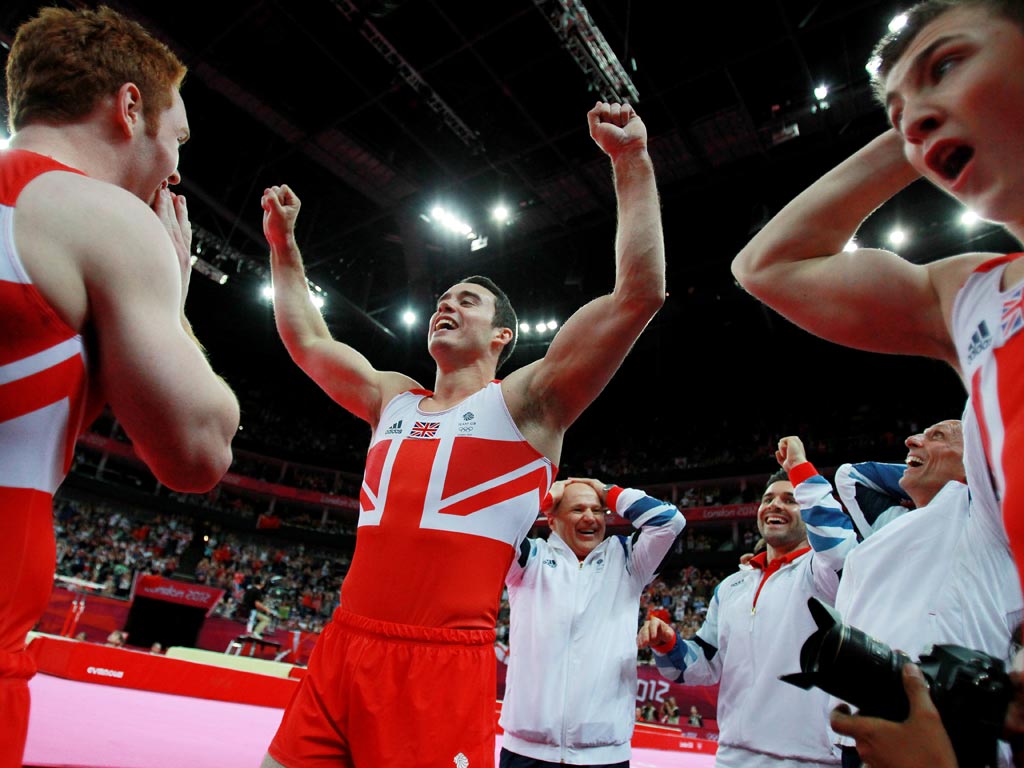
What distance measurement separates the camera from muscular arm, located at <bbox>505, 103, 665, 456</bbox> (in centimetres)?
194

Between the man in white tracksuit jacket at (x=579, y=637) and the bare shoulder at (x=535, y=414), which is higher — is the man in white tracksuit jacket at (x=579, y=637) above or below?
below

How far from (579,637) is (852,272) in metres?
2.27

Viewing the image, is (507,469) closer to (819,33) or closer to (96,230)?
(96,230)

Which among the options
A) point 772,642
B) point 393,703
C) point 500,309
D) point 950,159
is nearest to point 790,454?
point 772,642

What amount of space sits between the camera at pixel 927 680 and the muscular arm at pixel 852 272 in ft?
1.66

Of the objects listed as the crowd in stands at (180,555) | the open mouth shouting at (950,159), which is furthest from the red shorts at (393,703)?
the crowd in stands at (180,555)

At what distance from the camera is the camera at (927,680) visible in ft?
2.40

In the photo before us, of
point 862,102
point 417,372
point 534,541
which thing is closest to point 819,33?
point 862,102

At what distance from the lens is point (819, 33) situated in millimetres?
10312

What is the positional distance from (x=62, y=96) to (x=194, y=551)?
24457 mm

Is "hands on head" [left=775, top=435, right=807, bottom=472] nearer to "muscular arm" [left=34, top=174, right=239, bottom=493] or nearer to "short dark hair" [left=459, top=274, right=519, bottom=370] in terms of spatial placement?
"short dark hair" [left=459, top=274, right=519, bottom=370]

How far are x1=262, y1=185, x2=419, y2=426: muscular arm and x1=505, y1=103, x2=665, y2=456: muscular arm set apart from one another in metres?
0.61

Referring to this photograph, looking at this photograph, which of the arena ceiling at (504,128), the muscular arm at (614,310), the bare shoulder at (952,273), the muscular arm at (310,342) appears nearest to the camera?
the bare shoulder at (952,273)

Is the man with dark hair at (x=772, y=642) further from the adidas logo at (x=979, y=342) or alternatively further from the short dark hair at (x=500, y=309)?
the adidas logo at (x=979, y=342)
